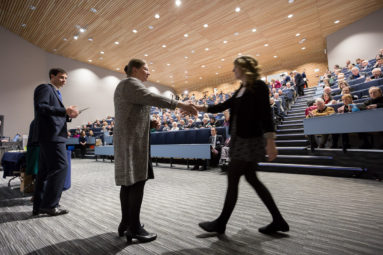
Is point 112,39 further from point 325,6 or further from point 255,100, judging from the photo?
point 255,100

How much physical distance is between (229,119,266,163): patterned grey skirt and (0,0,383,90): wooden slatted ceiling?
765 centimetres

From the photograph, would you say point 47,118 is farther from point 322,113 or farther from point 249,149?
point 322,113

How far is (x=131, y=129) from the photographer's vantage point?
1.32 meters

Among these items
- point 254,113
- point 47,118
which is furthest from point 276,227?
point 47,118

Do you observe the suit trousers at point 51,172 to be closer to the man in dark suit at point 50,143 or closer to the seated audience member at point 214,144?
the man in dark suit at point 50,143

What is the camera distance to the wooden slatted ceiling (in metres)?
7.64

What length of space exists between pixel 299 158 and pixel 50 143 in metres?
4.21

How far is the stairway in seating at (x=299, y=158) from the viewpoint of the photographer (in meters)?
3.55

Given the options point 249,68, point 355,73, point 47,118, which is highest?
point 355,73

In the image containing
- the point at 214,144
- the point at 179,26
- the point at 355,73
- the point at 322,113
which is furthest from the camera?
the point at 179,26

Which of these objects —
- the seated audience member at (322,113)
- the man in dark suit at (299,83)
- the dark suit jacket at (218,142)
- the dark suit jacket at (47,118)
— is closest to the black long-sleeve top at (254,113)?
the dark suit jacket at (47,118)

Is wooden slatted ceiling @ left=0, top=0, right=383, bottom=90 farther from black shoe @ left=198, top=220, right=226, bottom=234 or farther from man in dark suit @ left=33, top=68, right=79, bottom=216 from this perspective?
black shoe @ left=198, top=220, right=226, bottom=234

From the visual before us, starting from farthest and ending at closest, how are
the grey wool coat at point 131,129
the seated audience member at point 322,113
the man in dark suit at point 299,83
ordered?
the man in dark suit at point 299,83
the seated audience member at point 322,113
the grey wool coat at point 131,129

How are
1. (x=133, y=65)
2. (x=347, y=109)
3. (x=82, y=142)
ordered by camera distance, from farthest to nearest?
(x=82, y=142) < (x=347, y=109) < (x=133, y=65)
